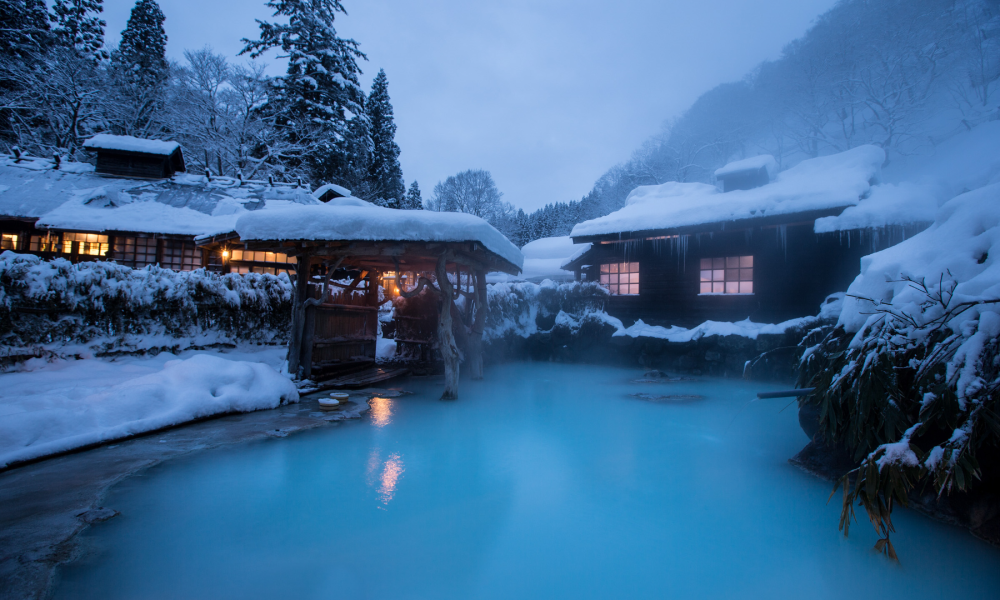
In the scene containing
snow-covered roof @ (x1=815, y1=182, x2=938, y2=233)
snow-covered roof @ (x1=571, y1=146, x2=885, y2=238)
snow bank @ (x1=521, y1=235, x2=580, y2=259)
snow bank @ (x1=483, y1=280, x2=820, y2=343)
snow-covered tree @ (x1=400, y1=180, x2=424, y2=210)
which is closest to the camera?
snow-covered roof @ (x1=815, y1=182, x2=938, y2=233)

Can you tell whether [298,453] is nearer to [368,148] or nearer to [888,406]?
[888,406]

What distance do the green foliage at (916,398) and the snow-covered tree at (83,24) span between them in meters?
40.1

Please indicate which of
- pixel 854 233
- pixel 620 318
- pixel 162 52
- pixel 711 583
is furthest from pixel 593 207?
pixel 711 583

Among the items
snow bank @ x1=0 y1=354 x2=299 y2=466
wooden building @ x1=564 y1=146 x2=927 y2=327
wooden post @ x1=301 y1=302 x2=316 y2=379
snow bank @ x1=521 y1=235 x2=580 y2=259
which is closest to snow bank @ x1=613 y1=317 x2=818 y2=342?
wooden building @ x1=564 y1=146 x2=927 y2=327

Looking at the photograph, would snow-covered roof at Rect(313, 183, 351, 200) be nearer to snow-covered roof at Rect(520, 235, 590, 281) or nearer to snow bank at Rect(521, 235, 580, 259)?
snow-covered roof at Rect(520, 235, 590, 281)

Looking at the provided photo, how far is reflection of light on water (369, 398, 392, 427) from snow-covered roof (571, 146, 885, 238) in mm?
9855

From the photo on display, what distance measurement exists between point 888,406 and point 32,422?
7.77 meters

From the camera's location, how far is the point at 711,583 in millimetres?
2771

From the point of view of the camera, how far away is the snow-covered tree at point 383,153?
107 ft

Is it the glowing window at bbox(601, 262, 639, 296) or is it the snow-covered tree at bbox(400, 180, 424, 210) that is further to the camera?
the snow-covered tree at bbox(400, 180, 424, 210)

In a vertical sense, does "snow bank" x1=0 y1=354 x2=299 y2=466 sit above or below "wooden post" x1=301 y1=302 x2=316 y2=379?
below

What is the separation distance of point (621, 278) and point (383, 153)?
24688mm

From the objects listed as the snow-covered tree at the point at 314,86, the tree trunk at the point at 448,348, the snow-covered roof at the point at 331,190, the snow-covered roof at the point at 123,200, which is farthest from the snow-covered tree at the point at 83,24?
the tree trunk at the point at 448,348

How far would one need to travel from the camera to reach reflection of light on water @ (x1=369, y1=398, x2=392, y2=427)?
254 inches
